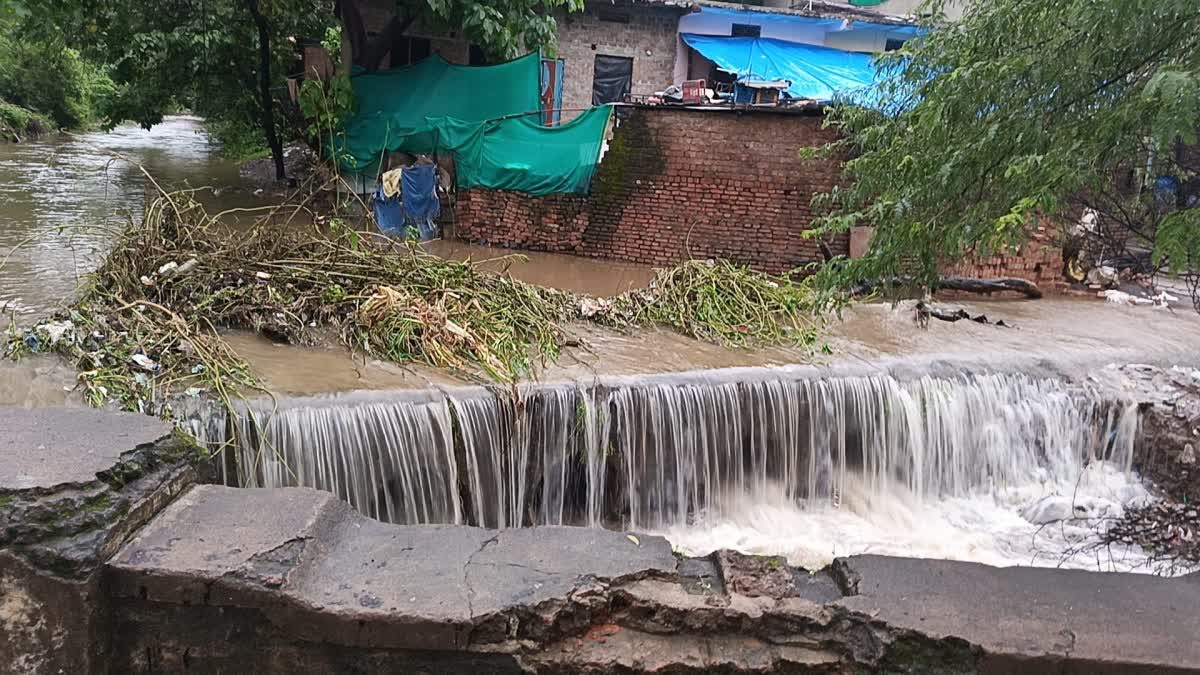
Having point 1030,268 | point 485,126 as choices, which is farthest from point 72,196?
point 1030,268

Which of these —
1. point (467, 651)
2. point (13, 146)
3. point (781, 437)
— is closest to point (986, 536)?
point (781, 437)

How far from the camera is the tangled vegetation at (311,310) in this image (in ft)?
17.6

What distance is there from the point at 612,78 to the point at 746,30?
3.23 meters

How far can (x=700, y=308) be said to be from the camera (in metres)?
7.80

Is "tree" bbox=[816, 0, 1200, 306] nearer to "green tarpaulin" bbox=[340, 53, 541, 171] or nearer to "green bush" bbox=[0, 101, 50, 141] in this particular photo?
"green tarpaulin" bbox=[340, 53, 541, 171]

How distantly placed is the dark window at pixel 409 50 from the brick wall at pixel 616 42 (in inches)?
125

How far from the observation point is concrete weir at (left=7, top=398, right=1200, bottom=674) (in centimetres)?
247

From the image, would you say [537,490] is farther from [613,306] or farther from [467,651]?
[467,651]

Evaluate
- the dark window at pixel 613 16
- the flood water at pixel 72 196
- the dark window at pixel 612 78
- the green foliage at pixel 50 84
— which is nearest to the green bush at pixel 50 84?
the green foliage at pixel 50 84

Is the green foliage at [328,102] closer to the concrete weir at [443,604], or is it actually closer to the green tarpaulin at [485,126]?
the green tarpaulin at [485,126]

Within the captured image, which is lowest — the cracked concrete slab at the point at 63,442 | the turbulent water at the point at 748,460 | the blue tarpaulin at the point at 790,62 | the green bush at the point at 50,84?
the turbulent water at the point at 748,460

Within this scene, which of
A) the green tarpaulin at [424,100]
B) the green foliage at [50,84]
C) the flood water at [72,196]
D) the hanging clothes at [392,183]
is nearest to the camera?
the flood water at [72,196]

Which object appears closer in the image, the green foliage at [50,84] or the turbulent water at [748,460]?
the turbulent water at [748,460]

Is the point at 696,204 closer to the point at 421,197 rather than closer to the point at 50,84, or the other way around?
the point at 421,197
